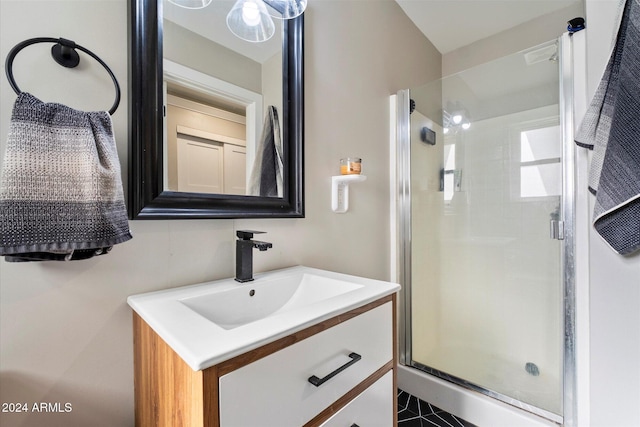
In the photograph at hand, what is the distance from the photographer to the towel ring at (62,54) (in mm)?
610

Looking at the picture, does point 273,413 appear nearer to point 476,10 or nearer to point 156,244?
point 156,244

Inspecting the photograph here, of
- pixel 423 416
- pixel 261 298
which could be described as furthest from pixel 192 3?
pixel 423 416

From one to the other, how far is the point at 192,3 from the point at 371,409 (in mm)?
1346

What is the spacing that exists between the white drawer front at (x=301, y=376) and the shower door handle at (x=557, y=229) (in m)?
0.98

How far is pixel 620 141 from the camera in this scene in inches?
36.4

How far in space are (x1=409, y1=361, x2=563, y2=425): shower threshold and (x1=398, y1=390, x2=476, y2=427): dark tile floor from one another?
0.51 feet

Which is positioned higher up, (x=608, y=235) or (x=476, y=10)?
(x=476, y=10)

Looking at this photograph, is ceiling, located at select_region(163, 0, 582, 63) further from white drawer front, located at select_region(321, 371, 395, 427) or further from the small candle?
white drawer front, located at select_region(321, 371, 395, 427)

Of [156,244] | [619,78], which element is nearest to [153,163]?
[156,244]

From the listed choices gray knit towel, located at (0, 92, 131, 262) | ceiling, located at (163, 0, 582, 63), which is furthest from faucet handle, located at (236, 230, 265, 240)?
ceiling, located at (163, 0, 582, 63)

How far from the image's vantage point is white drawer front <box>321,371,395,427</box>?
74cm

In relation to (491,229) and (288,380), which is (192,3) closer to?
(288,380)

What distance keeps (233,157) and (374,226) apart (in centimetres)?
92

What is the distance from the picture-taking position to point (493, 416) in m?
1.36
